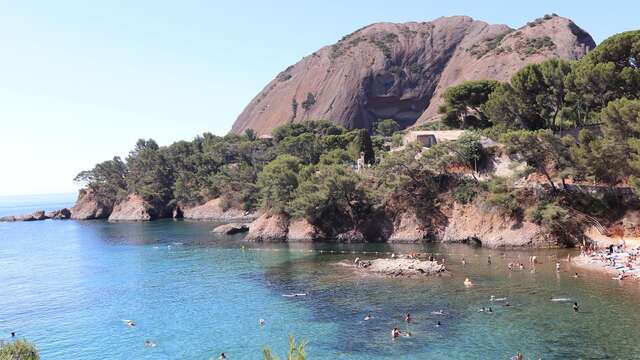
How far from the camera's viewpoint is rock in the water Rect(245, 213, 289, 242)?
285ft

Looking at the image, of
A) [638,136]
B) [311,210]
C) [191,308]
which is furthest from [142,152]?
[638,136]

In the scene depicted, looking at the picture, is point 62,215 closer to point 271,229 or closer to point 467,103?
point 271,229

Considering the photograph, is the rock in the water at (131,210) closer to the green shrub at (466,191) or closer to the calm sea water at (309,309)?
the calm sea water at (309,309)

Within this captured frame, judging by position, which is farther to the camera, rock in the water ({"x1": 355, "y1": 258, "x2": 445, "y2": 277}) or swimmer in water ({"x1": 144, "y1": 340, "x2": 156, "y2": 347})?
rock in the water ({"x1": 355, "y1": 258, "x2": 445, "y2": 277})

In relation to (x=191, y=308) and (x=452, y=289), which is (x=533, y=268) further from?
(x=191, y=308)

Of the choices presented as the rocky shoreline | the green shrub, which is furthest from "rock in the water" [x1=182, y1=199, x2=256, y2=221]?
the rocky shoreline

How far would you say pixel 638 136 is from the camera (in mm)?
63500

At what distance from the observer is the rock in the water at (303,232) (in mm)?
84125

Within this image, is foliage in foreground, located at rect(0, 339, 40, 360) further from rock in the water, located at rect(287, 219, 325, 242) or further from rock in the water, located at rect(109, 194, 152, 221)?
rock in the water, located at rect(109, 194, 152, 221)

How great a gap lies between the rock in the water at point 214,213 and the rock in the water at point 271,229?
34.6 meters

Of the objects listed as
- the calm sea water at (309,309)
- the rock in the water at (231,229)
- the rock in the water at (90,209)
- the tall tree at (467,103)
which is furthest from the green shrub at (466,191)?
the rock in the water at (90,209)

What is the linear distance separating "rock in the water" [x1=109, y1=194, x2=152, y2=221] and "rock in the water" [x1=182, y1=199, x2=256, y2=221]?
38.7 ft

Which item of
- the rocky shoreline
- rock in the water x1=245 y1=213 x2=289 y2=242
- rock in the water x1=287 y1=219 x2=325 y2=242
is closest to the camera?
the rocky shoreline

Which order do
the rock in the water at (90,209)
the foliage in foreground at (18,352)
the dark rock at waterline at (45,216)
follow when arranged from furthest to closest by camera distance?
1. the dark rock at waterline at (45,216)
2. the rock in the water at (90,209)
3. the foliage in foreground at (18,352)
